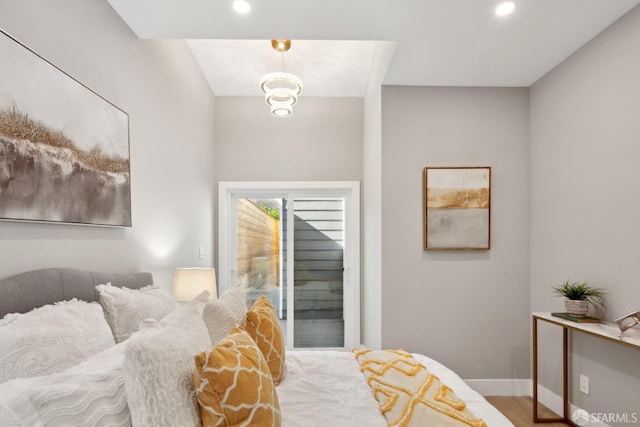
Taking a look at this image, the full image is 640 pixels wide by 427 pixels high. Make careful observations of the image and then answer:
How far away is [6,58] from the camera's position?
4.75 feet

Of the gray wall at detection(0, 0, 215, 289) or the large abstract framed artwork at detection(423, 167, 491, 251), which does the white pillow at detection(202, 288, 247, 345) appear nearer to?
the gray wall at detection(0, 0, 215, 289)

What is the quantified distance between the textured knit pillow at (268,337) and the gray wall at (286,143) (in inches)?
110

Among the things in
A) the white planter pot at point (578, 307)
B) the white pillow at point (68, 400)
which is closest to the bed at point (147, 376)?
the white pillow at point (68, 400)

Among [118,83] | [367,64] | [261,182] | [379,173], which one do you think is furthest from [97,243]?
[367,64]

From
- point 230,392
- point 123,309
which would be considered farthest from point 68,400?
point 123,309

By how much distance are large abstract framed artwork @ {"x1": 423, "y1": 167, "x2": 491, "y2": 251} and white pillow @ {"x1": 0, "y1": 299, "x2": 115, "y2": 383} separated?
8.32 feet

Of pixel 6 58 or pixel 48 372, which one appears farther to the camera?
pixel 6 58

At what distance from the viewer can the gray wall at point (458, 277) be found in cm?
342

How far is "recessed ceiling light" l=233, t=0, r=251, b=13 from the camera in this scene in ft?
7.41

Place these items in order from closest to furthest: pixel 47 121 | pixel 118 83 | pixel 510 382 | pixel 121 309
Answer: pixel 47 121
pixel 121 309
pixel 118 83
pixel 510 382

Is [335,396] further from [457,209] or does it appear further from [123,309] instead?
[457,209]

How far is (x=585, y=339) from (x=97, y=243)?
120 inches

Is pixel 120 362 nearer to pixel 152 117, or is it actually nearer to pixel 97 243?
pixel 97 243

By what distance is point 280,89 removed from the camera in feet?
10.7
